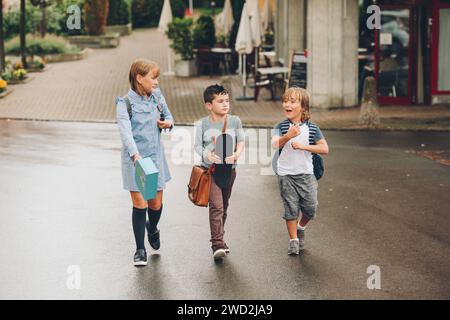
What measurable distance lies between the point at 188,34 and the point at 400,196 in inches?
777


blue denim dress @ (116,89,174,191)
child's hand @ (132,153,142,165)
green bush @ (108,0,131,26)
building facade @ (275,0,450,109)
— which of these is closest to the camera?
child's hand @ (132,153,142,165)

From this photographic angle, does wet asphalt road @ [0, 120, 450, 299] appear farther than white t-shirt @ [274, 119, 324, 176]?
No

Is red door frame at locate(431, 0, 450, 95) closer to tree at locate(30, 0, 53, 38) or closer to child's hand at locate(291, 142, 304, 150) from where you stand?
child's hand at locate(291, 142, 304, 150)

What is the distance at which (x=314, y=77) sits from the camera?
23078 mm

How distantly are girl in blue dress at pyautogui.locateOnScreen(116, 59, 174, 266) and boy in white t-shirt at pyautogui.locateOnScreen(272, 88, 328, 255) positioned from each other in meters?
1.04

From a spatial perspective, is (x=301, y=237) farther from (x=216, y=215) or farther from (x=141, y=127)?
(x=141, y=127)

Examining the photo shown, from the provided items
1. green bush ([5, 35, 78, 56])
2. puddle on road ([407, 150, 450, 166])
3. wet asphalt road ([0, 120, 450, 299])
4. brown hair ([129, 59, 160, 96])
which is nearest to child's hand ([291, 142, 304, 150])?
wet asphalt road ([0, 120, 450, 299])

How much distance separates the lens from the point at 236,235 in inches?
397

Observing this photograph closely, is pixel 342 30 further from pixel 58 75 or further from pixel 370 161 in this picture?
pixel 58 75

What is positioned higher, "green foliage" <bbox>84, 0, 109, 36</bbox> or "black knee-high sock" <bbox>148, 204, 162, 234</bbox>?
"green foliage" <bbox>84, 0, 109, 36</bbox>

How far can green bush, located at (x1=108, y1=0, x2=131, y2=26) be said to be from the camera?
1758 inches

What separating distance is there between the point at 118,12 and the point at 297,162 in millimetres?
37030

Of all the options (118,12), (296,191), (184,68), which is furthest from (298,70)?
(118,12)
